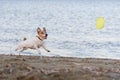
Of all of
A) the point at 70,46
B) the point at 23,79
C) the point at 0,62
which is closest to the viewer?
the point at 23,79

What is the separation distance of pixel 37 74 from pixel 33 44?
141 inches

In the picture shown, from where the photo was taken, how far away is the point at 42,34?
49.0 ft

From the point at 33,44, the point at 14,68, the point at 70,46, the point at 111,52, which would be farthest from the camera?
the point at 70,46

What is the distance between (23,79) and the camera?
36.1ft

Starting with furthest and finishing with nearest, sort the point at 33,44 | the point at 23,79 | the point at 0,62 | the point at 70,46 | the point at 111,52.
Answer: the point at 70,46, the point at 111,52, the point at 33,44, the point at 0,62, the point at 23,79

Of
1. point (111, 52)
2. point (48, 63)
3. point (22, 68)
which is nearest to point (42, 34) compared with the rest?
point (48, 63)

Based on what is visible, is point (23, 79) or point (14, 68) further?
point (14, 68)

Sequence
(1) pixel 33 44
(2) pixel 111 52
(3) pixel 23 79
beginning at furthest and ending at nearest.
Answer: (2) pixel 111 52 < (1) pixel 33 44 < (3) pixel 23 79

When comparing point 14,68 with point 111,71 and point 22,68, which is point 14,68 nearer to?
point 22,68

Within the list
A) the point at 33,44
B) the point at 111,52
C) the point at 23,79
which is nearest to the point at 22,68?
the point at 23,79

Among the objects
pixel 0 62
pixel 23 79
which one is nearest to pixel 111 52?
pixel 0 62

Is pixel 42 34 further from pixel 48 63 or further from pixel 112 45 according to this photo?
pixel 112 45

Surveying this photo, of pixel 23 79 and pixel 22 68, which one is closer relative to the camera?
pixel 23 79

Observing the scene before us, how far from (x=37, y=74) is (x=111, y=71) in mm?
1723
